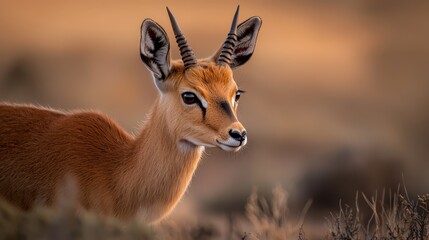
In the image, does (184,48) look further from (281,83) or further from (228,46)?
(281,83)

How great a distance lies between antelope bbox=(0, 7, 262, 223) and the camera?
13.1 m

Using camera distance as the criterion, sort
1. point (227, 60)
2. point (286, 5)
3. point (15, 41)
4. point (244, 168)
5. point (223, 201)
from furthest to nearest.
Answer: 1. point (286, 5)
2. point (15, 41)
3. point (244, 168)
4. point (223, 201)
5. point (227, 60)

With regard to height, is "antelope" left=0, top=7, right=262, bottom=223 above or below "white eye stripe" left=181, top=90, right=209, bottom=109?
below

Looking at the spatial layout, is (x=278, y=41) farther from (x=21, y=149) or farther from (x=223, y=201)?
(x=21, y=149)

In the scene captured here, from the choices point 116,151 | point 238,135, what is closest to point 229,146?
point 238,135

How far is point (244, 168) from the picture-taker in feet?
97.7

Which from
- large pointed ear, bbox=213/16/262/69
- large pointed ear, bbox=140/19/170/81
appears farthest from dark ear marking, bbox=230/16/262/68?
large pointed ear, bbox=140/19/170/81

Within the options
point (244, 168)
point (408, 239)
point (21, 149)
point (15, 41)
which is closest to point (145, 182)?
point (21, 149)

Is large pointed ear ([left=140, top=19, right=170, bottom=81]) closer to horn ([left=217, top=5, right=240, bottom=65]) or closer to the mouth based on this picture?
horn ([left=217, top=5, right=240, bottom=65])

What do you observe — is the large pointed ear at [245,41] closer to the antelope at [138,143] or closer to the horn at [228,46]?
the horn at [228,46]

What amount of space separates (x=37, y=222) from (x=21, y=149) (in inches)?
146

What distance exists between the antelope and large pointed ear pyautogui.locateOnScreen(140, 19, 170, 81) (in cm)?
1

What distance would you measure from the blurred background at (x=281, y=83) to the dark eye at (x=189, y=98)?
443 inches

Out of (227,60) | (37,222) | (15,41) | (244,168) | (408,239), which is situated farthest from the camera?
(15,41)
